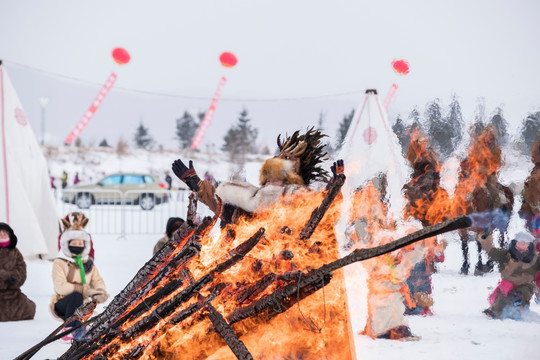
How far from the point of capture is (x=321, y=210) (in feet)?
9.88

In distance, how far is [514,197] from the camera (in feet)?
14.5

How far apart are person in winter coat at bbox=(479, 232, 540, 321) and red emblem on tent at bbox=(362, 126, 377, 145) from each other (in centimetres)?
283

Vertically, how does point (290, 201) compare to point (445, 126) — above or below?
below

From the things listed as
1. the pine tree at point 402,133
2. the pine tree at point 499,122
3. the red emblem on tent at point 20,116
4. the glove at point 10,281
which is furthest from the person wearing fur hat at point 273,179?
the red emblem on tent at point 20,116

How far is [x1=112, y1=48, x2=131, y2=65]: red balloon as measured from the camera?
1642cm

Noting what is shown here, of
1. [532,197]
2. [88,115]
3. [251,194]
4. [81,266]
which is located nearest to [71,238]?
[81,266]

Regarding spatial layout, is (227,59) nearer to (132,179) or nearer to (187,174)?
(132,179)

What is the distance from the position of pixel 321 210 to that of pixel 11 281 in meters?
4.15

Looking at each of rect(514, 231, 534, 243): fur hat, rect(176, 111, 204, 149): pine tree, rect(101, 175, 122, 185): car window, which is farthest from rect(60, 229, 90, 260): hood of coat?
rect(176, 111, 204, 149): pine tree

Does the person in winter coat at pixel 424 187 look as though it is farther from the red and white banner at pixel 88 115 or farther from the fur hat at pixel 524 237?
the red and white banner at pixel 88 115

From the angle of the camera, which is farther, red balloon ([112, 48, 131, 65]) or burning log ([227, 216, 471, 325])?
red balloon ([112, 48, 131, 65])

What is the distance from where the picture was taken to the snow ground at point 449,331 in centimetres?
479

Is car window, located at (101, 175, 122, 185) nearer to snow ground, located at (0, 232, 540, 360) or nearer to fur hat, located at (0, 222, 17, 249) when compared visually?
snow ground, located at (0, 232, 540, 360)

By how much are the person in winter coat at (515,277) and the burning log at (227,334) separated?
336 centimetres
